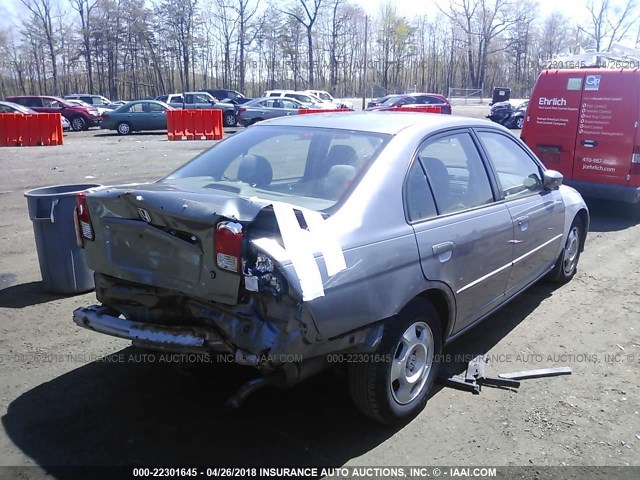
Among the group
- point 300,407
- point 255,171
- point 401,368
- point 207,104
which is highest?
point 207,104

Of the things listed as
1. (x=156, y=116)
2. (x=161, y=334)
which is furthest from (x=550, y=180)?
(x=156, y=116)

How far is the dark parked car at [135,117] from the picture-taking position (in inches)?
1014

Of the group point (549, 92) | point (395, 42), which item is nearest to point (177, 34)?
point (395, 42)

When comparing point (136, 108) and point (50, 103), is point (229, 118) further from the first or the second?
point (50, 103)

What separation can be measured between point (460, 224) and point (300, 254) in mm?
1428

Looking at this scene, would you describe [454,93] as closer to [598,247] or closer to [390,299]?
[598,247]

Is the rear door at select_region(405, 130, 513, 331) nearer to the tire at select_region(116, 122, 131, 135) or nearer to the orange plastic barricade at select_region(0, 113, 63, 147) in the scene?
the orange plastic barricade at select_region(0, 113, 63, 147)

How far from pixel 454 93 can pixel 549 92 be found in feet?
194

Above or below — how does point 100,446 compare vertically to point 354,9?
below

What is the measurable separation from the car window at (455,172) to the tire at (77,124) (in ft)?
92.8

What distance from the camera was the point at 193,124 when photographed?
22172mm

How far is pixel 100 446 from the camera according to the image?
310 cm

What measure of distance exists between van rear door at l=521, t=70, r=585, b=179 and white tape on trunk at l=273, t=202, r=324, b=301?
8.25m

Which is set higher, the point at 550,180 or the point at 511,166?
the point at 511,166
